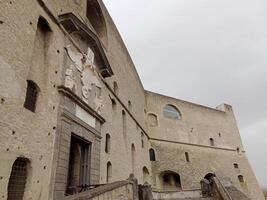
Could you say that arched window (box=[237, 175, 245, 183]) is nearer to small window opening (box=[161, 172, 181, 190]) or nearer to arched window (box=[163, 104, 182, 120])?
small window opening (box=[161, 172, 181, 190])

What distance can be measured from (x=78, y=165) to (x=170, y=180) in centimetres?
1398

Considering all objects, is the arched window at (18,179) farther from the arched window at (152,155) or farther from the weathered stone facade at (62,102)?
the arched window at (152,155)

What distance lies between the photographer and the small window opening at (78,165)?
7583 mm

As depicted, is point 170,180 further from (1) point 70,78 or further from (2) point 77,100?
(1) point 70,78

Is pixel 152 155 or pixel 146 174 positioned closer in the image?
pixel 146 174

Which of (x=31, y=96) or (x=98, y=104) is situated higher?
(x=98, y=104)

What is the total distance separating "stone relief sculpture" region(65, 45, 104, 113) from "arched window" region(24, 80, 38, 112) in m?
1.22

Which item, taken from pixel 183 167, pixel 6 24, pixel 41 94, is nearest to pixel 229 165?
pixel 183 167

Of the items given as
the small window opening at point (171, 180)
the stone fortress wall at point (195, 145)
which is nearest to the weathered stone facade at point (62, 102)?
the stone fortress wall at point (195, 145)

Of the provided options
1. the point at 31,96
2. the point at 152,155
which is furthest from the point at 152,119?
the point at 31,96

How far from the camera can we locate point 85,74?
8.62 meters

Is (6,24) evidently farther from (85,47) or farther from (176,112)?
(176,112)

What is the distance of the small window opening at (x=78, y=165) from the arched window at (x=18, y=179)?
2.23 m

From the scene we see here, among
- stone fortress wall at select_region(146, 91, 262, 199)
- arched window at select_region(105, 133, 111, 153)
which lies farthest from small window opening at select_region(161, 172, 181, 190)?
arched window at select_region(105, 133, 111, 153)
